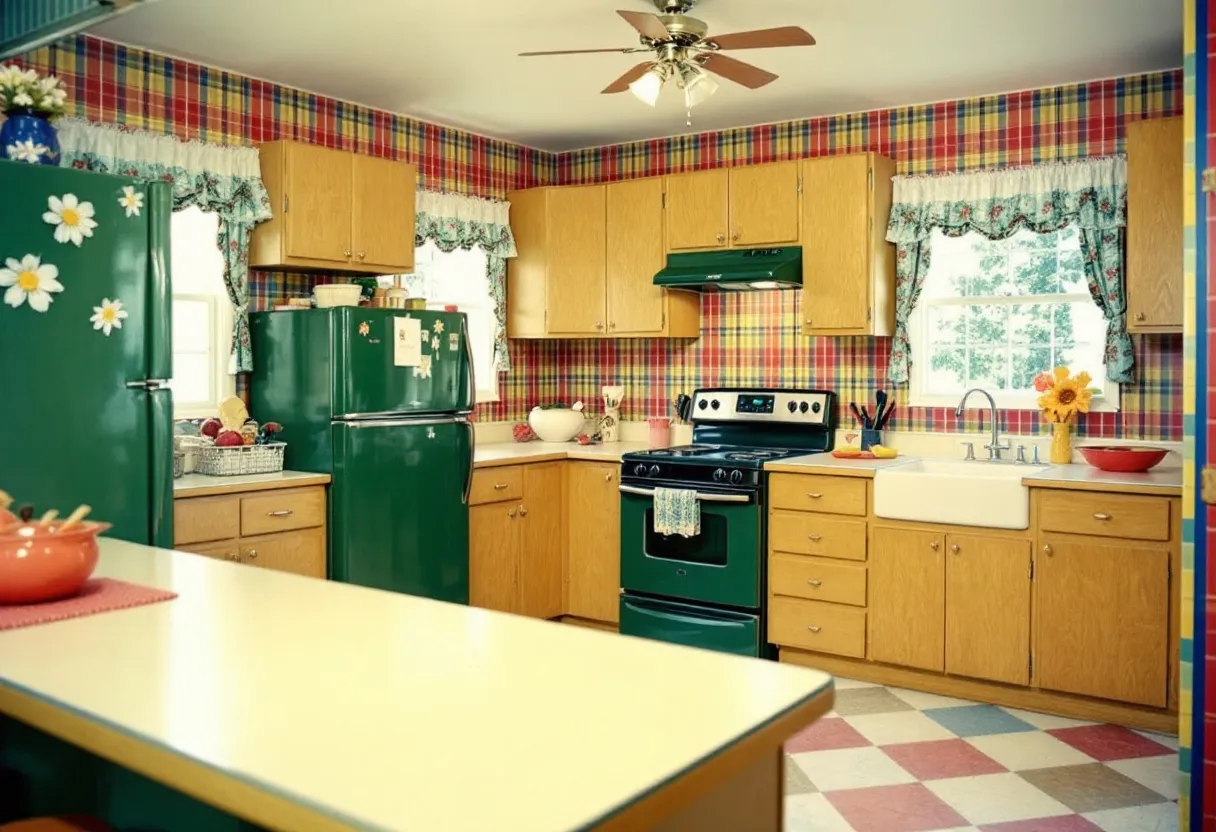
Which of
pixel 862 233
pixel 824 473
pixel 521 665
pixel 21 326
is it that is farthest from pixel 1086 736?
pixel 21 326

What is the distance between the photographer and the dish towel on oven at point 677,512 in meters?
4.68

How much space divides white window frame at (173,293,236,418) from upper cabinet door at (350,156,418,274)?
0.58 m

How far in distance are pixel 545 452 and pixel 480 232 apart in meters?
1.24

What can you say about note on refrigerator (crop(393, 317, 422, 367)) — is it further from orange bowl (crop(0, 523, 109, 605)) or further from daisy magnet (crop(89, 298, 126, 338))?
orange bowl (crop(0, 523, 109, 605))

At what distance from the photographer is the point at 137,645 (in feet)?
5.24

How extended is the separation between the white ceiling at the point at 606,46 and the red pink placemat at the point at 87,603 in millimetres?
2385

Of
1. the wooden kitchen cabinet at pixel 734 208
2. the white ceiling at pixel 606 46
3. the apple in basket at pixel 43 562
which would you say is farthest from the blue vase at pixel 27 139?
the wooden kitchen cabinet at pixel 734 208

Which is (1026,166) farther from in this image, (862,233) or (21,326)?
(21,326)

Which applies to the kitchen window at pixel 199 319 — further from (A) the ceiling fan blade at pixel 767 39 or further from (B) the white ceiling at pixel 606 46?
(A) the ceiling fan blade at pixel 767 39

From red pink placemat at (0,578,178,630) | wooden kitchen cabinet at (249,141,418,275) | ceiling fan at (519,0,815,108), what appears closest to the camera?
red pink placemat at (0,578,178,630)

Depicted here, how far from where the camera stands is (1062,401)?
4.40m

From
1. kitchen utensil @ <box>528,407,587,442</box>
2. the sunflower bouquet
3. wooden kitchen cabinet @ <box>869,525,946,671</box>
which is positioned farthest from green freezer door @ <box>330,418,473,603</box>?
the sunflower bouquet

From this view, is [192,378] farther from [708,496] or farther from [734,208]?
[734,208]

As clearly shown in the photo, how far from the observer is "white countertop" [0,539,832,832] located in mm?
1060
